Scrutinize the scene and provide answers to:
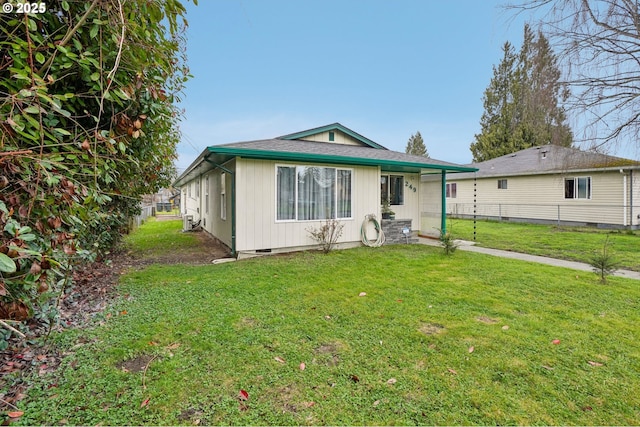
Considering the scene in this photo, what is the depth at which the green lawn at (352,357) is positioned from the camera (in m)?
2.08

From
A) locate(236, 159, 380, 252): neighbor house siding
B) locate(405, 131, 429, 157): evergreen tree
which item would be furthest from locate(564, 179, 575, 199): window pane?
locate(405, 131, 429, 157): evergreen tree

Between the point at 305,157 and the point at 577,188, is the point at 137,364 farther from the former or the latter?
the point at 577,188

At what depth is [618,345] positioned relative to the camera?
3012 millimetres

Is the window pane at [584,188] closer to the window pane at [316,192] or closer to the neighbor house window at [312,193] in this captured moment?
the neighbor house window at [312,193]

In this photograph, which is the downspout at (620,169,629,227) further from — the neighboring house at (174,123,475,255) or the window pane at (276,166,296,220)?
the window pane at (276,166,296,220)

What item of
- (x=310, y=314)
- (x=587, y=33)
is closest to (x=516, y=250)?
(x=587, y=33)

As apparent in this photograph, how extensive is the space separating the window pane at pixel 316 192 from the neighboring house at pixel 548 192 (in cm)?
493

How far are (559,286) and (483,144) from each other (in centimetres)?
2819

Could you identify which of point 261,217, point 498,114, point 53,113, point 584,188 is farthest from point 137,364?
point 498,114

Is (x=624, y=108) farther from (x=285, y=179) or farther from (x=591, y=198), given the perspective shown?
(x=591, y=198)

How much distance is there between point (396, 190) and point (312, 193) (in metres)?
4.30

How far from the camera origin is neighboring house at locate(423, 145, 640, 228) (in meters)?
12.2

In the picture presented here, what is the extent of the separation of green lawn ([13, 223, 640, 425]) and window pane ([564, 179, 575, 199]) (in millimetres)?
11609

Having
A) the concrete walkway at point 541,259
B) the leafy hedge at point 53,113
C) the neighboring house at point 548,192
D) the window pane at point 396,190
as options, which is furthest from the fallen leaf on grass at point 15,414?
the window pane at point 396,190
